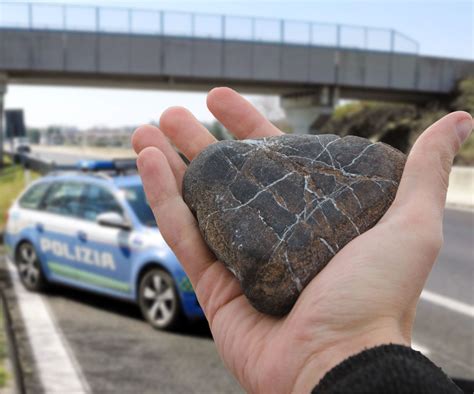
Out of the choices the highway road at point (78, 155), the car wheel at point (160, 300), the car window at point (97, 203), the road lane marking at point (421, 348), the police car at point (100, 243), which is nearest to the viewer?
the road lane marking at point (421, 348)

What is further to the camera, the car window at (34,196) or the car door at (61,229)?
the car window at (34,196)

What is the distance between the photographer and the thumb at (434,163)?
2.18 metres

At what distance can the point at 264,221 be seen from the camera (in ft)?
7.84

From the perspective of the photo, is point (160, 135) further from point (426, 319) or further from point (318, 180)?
point (426, 319)

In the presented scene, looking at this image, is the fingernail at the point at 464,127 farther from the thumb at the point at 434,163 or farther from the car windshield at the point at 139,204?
the car windshield at the point at 139,204

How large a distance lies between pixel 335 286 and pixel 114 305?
6.07 metres

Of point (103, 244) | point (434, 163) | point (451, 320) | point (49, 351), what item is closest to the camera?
point (434, 163)

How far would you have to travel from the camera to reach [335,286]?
2.03 metres

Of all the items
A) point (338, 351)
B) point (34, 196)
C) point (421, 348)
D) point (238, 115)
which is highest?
point (238, 115)

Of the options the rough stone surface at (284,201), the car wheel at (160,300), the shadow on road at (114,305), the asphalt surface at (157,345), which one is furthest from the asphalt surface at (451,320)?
the rough stone surface at (284,201)

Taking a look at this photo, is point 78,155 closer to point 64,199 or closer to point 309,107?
point 309,107

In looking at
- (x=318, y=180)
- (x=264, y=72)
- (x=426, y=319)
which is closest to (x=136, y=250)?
(x=426, y=319)

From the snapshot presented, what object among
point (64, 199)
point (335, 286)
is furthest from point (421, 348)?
point (64, 199)

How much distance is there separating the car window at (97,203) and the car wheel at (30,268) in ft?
3.76
